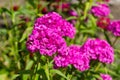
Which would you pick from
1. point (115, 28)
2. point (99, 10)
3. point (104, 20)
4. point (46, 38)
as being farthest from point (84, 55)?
point (104, 20)

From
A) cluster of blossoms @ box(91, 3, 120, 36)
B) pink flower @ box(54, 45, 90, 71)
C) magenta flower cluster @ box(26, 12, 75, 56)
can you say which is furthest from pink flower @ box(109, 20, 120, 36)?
magenta flower cluster @ box(26, 12, 75, 56)

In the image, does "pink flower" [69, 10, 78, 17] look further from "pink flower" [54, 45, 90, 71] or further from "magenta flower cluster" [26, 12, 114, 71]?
"pink flower" [54, 45, 90, 71]

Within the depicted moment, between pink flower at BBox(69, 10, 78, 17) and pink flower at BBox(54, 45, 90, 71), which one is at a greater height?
pink flower at BBox(54, 45, 90, 71)

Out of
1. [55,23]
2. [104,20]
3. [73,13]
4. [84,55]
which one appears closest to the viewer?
[55,23]

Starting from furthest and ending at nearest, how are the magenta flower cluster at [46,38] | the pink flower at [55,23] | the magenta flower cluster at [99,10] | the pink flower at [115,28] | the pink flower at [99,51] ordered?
1. the magenta flower cluster at [99,10]
2. the pink flower at [115,28]
3. the pink flower at [99,51]
4. the pink flower at [55,23]
5. the magenta flower cluster at [46,38]

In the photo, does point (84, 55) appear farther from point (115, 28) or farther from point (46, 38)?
point (115, 28)

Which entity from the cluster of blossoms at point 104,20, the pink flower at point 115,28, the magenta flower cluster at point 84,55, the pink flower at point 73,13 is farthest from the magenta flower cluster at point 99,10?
the magenta flower cluster at point 84,55

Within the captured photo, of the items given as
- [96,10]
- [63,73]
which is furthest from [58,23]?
[96,10]

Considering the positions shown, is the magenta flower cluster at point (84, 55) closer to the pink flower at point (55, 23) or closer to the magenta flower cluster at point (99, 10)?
the pink flower at point (55, 23)

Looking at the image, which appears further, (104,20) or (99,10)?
(104,20)

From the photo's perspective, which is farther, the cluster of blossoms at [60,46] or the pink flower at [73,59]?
the pink flower at [73,59]

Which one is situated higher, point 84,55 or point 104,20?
point 84,55

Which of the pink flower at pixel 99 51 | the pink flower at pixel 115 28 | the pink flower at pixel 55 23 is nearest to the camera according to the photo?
the pink flower at pixel 55 23

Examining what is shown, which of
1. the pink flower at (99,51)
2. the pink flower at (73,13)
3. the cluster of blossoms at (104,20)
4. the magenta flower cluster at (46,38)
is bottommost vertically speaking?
the pink flower at (73,13)
